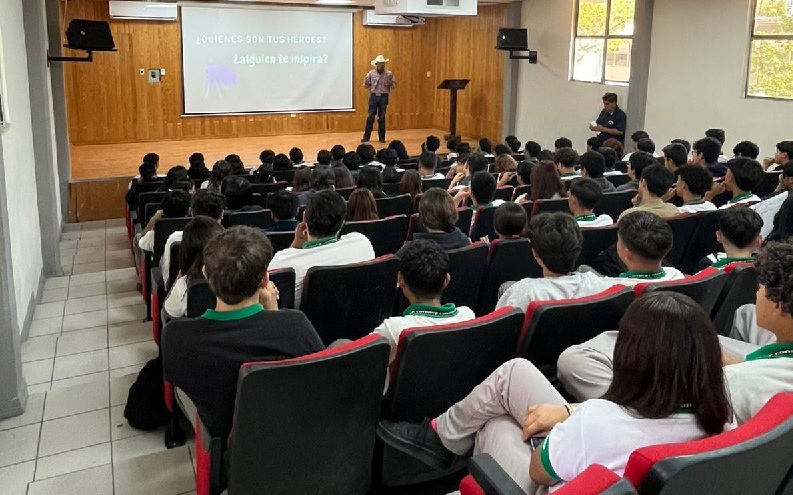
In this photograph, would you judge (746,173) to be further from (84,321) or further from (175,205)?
(84,321)

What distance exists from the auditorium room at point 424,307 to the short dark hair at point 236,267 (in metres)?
0.01

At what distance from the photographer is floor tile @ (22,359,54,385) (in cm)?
392

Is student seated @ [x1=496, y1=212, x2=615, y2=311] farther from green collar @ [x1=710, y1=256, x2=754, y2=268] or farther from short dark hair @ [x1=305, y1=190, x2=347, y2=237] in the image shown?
short dark hair @ [x1=305, y1=190, x2=347, y2=237]

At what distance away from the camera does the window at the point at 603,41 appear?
32.9 ft

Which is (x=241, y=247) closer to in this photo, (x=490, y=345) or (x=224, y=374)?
(x=224, y=374)

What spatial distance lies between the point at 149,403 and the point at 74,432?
398 millimetres

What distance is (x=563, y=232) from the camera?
9.25ft

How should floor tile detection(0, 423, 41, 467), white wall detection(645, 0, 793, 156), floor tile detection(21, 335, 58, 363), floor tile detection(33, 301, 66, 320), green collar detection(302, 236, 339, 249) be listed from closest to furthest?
floor tile detection(0, 423, 41, 467) → green collar detection(302, 236, 339, 249) → floor tile detection(21, 335, 58, 363) → floor tile detection(33, 301, 66, 320) → white wall detection(645, 0, 793, 156)

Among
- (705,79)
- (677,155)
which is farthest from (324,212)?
(705,79)

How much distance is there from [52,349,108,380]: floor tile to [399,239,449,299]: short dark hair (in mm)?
2406

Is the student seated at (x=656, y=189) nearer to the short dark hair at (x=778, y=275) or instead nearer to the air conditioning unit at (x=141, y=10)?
the short dark hair at (x=778, y=275)

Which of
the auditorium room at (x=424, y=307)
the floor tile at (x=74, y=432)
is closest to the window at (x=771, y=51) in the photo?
the auditorium room at (x=424, y=307)

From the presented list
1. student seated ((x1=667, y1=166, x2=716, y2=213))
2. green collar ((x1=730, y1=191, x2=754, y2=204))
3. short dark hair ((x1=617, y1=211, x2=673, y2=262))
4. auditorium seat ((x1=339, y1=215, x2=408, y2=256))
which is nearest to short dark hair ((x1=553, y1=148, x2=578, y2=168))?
student seated ((x1=667, y1=166, x2=716, y2=213))

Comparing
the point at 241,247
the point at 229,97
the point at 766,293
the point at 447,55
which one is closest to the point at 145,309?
the point at 241,247
